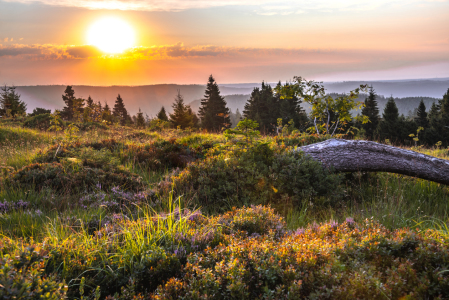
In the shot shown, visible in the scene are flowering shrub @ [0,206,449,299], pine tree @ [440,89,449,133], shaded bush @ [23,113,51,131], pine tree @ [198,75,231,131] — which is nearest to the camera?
flowering shrub @ [0,206,449,299]

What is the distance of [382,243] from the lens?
2492 millimetres

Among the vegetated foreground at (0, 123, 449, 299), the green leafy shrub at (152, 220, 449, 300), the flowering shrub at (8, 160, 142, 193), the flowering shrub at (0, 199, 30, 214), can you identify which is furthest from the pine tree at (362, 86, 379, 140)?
the flowering shrub at (0, 199, 30, 214)

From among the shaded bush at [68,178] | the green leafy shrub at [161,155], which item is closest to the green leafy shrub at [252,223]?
the shaded bush at [68,178]

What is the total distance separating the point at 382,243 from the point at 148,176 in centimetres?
554

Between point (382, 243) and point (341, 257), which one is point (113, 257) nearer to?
point (341, 257)

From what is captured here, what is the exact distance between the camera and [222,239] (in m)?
2.95

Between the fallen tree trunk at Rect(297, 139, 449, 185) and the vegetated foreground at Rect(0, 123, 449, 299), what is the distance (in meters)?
0.37

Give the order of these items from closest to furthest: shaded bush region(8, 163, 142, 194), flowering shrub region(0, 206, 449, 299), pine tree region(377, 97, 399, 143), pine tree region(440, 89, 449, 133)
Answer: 1. flowering shrub region(0, 206, 449, 299)
2. shaded bush region(8, 163, 142, 194)
3. pine tree region(440, 89, 449, 133)
4. pine tree region(377, 97, 399, 143)

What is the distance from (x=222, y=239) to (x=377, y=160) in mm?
4744

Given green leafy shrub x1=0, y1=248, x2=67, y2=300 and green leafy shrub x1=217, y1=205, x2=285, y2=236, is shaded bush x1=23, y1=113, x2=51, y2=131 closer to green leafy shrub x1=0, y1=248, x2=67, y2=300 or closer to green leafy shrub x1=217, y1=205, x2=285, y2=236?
green leafy shrub x1=217, y1=205, x2=285, y2=236

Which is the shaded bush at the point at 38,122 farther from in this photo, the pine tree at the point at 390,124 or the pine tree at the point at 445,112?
the pine tree at the point at 445,112

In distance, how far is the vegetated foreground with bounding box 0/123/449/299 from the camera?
2.02m

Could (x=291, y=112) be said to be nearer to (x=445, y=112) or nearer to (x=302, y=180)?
(x=445, y=112)

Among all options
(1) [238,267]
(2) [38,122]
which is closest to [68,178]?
(1) [238,267]
